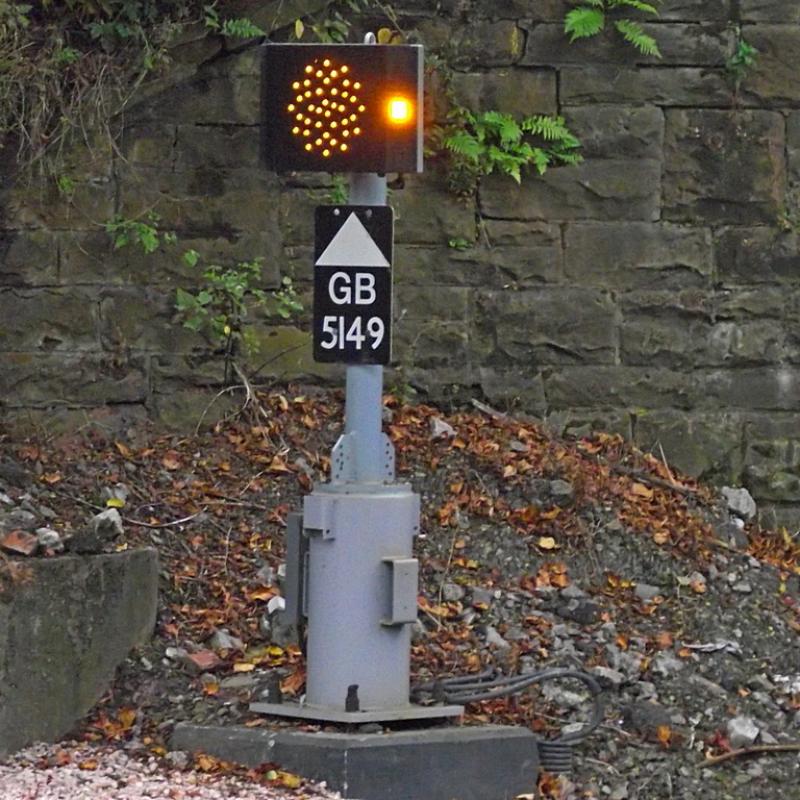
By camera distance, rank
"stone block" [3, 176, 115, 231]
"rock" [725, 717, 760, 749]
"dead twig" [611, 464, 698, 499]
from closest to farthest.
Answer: "rock" [725, 717, 760, 749]
"stone block" [3, 176, 115, 231]
"dead twig" [611, 464, 698, 499]

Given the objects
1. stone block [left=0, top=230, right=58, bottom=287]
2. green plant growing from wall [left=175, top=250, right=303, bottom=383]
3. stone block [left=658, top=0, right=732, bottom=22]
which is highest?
stone block [left=658, top=0, right=732, bottom=22]

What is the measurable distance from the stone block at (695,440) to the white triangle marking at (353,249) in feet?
10.8

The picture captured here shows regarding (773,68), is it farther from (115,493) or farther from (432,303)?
(115,493)

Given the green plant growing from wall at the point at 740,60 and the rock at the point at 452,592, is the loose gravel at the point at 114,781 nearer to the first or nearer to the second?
the rock at the point at 452,592

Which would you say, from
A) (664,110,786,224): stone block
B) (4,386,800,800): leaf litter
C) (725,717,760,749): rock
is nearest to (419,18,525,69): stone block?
(664,110,786,224): stone block

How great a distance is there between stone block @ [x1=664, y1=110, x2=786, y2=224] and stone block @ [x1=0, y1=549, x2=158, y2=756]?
12.5 feet

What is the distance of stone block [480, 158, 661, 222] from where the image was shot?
930 centimetres

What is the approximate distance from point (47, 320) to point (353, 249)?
9.57 feet

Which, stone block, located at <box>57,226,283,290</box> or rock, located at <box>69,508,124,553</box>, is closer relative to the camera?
rock, located at <box>69,508,124,553</box>

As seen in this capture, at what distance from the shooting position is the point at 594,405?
9.39 meters

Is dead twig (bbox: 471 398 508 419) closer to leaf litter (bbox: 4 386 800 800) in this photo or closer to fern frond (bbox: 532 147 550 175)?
leaf litter (bbox: 4 386 800 800)

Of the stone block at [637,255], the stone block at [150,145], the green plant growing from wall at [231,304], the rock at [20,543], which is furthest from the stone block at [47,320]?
the stone block at [637,255]

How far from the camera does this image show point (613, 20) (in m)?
9.34

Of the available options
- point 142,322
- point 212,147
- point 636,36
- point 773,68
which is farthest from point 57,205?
point 773,68
